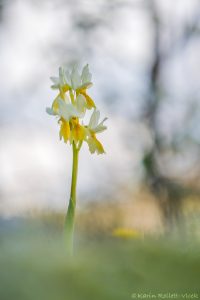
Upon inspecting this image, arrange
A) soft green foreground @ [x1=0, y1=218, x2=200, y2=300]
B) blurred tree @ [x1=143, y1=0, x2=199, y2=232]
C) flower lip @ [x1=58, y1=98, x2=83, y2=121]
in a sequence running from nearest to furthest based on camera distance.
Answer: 1. soft green foreground @ [x1=0, y1=218, x2=200, y2=300]
2. flower lip @ [x1=58, y1=98, x2=83, y2=121]
3. blurred tree @ [x1=143, y1=0, x2=199, y2=232]

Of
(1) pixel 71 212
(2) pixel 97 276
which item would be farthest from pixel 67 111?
(2) pixel 97 276

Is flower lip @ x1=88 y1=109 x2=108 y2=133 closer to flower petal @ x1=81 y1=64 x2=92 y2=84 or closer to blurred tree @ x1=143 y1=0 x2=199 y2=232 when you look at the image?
flower petal @ x1=81 y1=64 x2=92 y2=84

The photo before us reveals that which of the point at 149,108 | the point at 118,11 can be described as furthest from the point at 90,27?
the point at 149,108

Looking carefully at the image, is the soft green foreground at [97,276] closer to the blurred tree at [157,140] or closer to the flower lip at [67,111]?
the flower lip at [67,111]

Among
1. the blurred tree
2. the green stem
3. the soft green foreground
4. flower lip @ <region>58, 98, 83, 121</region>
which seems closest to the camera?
the soft green foreground

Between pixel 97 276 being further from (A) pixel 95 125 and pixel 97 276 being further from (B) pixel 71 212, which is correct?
(A) pixel 95 125

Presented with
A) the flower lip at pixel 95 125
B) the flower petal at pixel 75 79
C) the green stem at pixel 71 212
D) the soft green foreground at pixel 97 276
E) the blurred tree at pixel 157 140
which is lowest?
the soft green foreground at pixel 97 276

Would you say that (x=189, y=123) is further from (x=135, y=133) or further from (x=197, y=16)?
(x=197, y=16)

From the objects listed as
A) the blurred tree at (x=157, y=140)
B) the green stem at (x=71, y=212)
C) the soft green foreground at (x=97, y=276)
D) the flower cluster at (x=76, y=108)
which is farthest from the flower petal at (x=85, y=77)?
the blurred tree at (x=157, y=140)

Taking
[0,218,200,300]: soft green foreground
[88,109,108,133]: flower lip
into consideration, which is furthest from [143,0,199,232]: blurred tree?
[0,218,200,300]: soft green foreground
